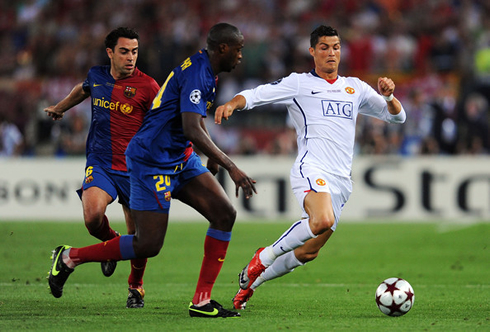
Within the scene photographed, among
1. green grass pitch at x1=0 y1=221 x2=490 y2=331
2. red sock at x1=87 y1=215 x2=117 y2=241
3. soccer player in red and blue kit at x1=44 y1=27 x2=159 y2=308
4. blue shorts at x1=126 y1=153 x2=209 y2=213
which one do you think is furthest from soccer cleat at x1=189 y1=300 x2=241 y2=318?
red sock at x1=87 y1=215 x2=117 y2=241

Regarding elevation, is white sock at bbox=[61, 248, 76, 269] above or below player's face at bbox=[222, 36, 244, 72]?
below

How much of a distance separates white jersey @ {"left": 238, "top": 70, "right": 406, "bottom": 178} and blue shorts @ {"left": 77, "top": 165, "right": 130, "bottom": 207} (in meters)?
1.63

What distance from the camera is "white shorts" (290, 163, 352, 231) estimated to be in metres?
7.16

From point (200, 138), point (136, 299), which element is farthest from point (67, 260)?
point (200, 138)

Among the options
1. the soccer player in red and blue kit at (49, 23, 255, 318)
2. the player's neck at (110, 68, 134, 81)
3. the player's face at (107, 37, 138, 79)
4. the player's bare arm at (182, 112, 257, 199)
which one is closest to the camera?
the player's bare arm at (182, 112, 257, 199)

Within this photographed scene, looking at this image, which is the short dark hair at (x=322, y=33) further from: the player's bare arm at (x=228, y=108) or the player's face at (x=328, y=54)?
the player's bare arm at (x=228, y=108)

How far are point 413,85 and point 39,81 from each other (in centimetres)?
968

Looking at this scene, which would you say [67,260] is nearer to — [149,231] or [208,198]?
[149,231]

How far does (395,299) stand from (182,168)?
6.64 ft

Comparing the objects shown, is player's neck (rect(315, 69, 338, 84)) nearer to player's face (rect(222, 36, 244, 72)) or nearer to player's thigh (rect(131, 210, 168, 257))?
player's face (rect(222, 36, 244, 72))

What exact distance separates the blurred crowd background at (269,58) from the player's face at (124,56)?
1063cm

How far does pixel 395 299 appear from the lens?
21.7 ft

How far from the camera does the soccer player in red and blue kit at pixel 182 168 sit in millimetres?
6285

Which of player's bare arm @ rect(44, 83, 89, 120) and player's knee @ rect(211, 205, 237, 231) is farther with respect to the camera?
player's bare arm @ rect(44, 83, 89, 120)
